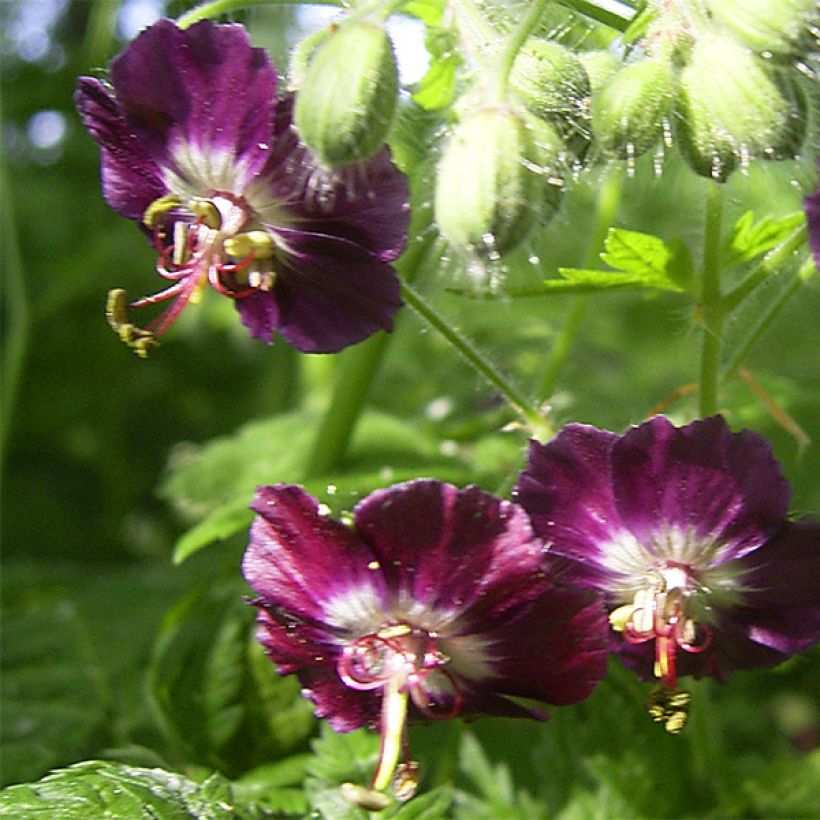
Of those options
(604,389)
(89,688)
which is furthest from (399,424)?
(89,688)

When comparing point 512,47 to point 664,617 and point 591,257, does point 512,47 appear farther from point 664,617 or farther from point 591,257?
point 591,257

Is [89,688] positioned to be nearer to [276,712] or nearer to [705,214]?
[276,712]

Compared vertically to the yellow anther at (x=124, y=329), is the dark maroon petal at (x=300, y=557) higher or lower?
lower

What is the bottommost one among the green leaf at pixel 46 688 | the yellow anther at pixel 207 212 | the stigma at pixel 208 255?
the green leaf at pixel 46 688

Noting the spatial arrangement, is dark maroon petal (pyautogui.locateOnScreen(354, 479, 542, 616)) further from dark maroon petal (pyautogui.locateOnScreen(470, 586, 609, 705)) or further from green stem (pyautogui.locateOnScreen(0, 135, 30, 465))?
green stem (pyautogui.locateOnScreen(0, 135, 30, 465))

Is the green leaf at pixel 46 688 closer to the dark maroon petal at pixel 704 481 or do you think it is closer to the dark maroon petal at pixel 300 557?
the dark maroon petal at pixel 300 557

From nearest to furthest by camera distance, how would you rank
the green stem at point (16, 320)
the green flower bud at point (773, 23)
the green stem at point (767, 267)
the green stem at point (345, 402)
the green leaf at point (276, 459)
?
the green flower bud at point (773, 23) → the green stem at point (767, 267) → the green stem at point (345, 402) → the green leaf at point (276, 459) → the green stem at point (16, 320)

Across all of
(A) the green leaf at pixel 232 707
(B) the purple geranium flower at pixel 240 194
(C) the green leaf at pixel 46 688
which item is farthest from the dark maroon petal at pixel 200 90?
(C) the green leaf at pixel 46 688

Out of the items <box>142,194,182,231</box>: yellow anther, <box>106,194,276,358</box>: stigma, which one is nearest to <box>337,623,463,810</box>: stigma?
<box>106,194,276,358</box>: stigma
